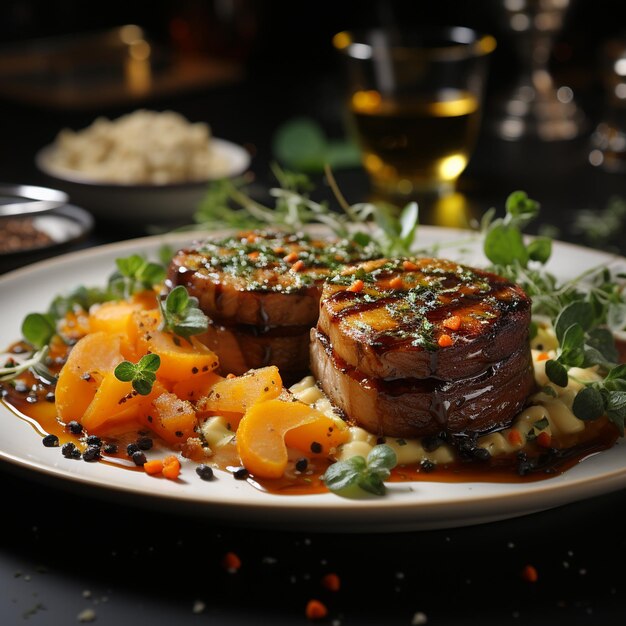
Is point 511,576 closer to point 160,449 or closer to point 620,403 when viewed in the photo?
point 620,403

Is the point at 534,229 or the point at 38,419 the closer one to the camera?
the point at 38,419

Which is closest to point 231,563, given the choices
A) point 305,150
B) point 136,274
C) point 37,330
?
point 37,330

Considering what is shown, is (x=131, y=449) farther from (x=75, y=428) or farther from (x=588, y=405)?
(x=588, y=405)

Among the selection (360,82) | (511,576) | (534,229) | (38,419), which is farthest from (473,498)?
(360,82)

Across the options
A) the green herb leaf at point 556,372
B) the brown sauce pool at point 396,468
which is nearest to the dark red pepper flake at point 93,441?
the brown sauce pool at point 396,468

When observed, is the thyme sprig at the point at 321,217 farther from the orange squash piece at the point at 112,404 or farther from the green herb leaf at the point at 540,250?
the orange squash piece at the point at 112,404

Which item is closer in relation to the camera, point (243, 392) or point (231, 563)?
point (231, 563)
